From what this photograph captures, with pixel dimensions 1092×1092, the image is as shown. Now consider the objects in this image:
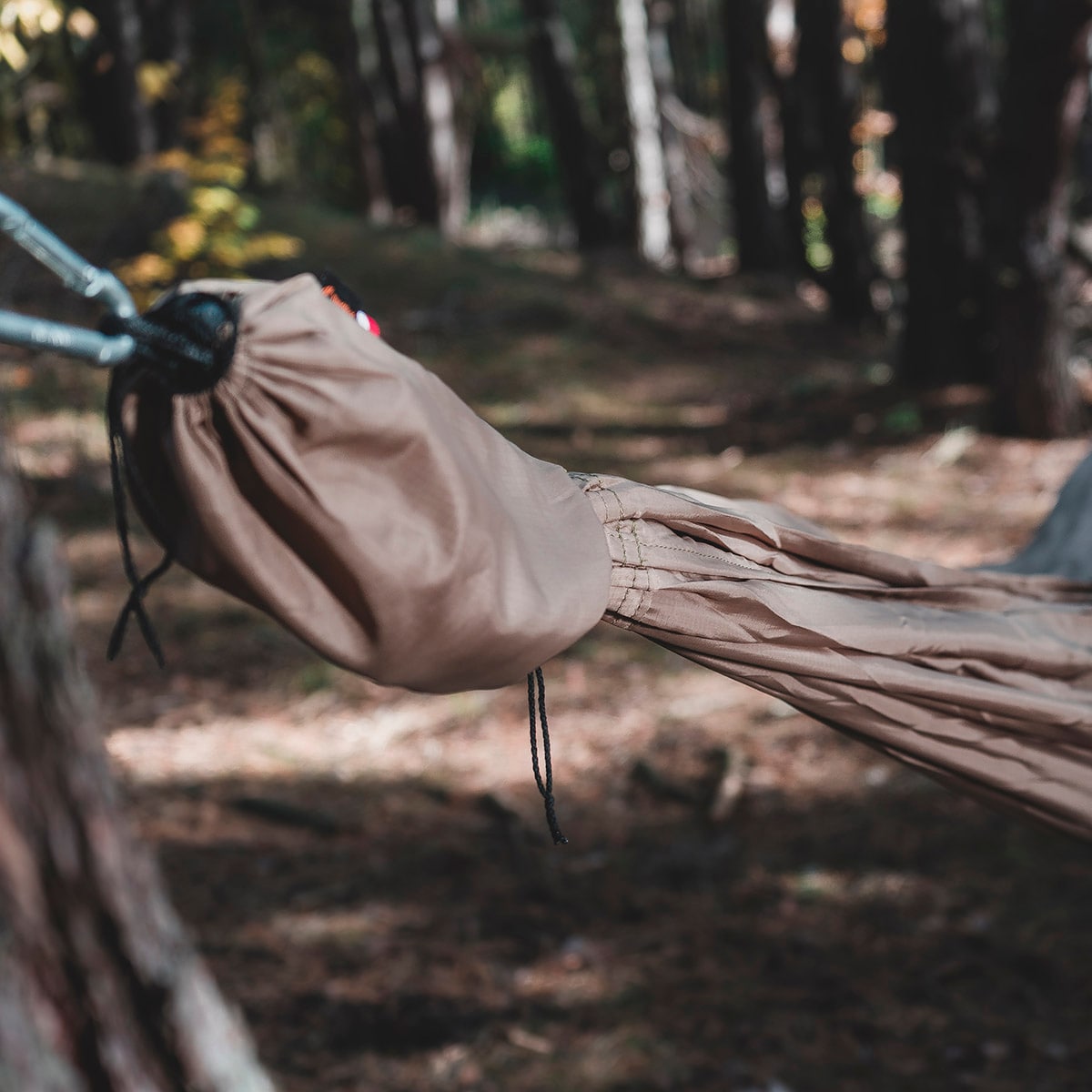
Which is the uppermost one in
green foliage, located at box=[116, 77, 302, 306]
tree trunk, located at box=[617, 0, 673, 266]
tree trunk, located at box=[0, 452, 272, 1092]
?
tree trunk, located at box=[617, 0, 673, 266]

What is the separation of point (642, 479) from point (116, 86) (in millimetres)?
5687

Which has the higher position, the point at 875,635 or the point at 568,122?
the point at 568,122

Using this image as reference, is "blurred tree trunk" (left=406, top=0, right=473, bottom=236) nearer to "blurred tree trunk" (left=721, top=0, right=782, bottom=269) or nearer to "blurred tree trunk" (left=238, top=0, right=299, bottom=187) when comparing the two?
"blurred tree trunk" (left=238, top=0, right=299, bottom=187)

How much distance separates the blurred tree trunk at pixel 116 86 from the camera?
803 centimetres

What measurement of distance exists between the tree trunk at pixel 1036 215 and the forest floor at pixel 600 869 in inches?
13.4

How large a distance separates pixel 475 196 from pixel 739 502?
1990cm

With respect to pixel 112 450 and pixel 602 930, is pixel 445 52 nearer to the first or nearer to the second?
pixel 602 930

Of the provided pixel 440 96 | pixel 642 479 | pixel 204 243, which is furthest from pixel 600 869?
pixel 440 96

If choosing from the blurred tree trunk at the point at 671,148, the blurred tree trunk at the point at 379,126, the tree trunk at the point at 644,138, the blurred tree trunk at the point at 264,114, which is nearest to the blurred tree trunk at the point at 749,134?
the tree trunk at the point at 644,138

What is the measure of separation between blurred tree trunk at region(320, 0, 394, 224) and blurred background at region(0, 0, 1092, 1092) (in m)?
0.21

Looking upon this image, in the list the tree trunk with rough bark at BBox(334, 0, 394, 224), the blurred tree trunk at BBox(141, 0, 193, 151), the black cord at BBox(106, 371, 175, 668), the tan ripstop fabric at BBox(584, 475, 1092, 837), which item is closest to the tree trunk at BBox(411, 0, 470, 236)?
the tree trunk with rough bark at BBox(334, 0, 394, 224)

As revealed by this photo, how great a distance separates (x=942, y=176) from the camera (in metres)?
6.43

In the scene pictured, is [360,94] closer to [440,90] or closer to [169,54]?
[440,90]

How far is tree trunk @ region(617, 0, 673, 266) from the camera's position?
10.5 meters
